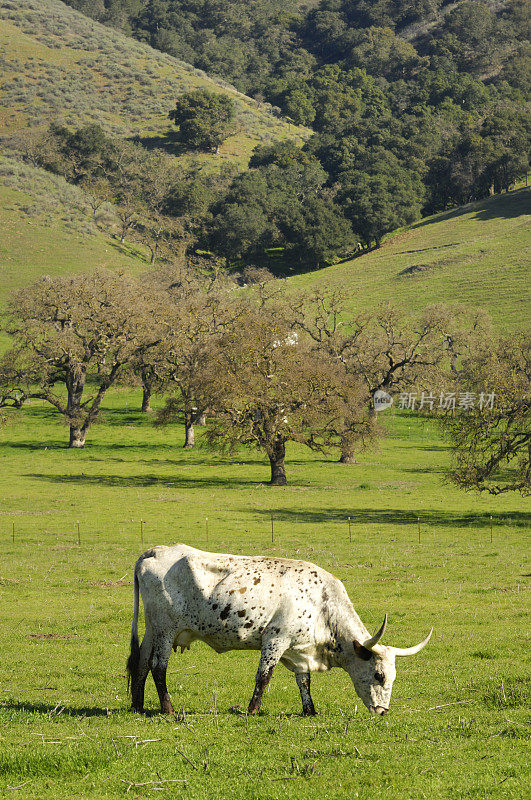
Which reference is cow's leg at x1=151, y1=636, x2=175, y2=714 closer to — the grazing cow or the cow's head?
the grazing cow

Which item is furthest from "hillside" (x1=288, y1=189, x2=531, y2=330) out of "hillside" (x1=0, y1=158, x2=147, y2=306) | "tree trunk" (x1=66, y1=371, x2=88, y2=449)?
"tree trunk" (x1=66, y1=371, x2=88, y2=449)

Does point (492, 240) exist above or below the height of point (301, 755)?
above

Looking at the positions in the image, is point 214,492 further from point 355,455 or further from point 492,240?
point 492,240

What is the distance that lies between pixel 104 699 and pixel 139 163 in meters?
154

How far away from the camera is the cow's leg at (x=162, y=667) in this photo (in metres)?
11.7

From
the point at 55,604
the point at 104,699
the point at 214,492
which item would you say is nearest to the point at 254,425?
the point at 214,492

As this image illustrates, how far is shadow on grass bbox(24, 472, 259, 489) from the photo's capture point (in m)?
52.1

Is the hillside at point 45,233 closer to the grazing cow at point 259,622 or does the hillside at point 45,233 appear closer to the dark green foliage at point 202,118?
the dark green foliage at point 202,118

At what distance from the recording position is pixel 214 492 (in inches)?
1978

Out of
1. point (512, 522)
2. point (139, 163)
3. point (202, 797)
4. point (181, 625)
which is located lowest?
point (512, 522)

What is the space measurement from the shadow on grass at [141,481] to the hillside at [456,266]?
161 ft

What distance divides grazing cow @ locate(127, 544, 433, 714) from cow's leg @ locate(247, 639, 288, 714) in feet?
0.05

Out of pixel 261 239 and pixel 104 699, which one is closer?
pixel 104 699

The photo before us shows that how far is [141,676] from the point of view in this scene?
12.0 meters
